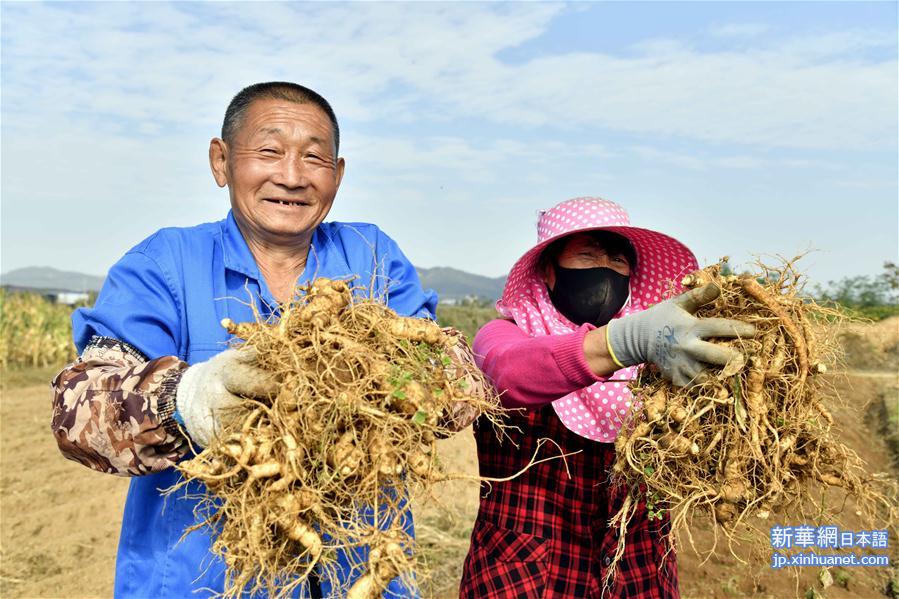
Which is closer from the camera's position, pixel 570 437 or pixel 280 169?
pixel 280 169

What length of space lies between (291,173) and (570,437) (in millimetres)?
1248

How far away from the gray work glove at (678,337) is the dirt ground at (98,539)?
135 centimetres

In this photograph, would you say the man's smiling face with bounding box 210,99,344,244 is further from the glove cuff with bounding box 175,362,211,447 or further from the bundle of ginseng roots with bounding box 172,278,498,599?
the glove cuff with bounding box 175,362,211,447

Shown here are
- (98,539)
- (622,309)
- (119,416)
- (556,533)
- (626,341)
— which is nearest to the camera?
(119,416)

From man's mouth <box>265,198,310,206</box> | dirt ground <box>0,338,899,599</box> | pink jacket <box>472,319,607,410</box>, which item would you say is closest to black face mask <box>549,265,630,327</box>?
pink jacket <box>472,319,607,410</box>

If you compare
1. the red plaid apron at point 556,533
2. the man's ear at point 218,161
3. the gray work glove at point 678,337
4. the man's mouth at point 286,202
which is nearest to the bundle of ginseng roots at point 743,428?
the gray work glove at point 678,337

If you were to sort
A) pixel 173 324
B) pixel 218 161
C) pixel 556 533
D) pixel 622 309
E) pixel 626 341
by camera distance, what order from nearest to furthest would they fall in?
pixel 173 324
pixel 626 341
pixel 218 161
pixel 556 533
pixel 622 309

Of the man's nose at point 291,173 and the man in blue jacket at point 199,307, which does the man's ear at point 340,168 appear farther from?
the man's nose at point 291,173

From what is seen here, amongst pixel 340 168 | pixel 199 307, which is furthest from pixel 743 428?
pixel 199 307

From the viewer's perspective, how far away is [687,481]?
6.69 ft

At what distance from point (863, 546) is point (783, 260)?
13.0 feet

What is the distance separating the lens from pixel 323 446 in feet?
5.09

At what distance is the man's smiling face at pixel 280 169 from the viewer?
1952mm
